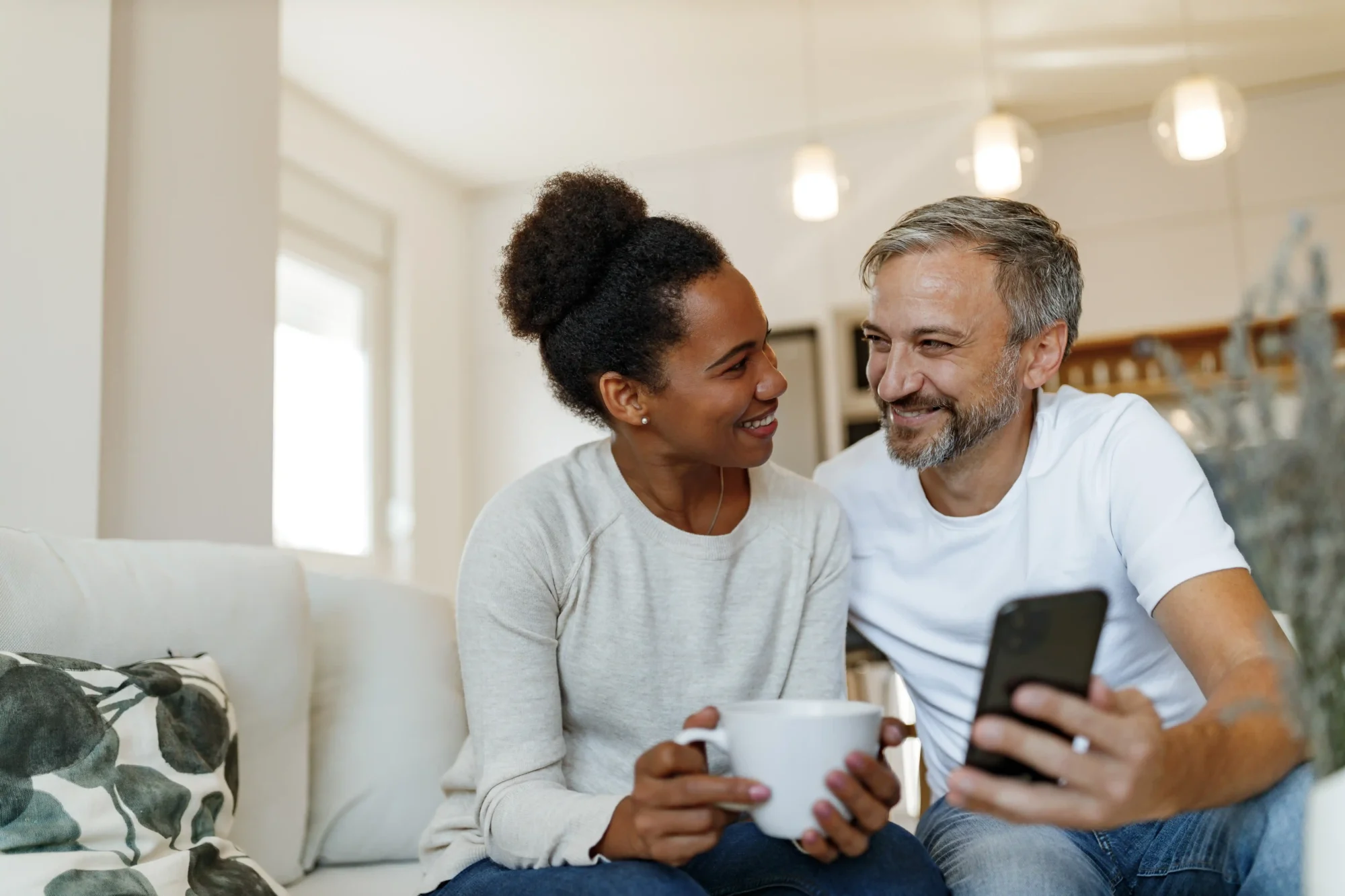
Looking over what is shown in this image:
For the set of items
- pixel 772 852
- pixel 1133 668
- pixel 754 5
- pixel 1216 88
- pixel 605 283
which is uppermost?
pixel 754 5

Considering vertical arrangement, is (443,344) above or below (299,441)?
above

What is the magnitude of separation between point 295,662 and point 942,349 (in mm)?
961

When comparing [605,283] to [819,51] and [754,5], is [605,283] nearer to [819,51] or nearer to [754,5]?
[754,5]

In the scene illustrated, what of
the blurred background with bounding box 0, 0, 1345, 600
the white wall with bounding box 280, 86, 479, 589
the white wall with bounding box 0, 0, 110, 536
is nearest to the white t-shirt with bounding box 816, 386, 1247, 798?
the white wall with bounding box 0, 0, 110, 536

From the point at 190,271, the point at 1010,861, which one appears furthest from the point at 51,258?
the point at 1010,861

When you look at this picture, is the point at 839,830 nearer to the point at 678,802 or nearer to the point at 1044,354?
the point at 678,802

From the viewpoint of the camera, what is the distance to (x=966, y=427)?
4.68 feet

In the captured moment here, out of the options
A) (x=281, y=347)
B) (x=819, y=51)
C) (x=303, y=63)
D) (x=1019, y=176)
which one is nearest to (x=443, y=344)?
(x=281, y=347)

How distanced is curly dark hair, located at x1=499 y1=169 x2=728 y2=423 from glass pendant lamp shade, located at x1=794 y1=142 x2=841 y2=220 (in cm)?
214

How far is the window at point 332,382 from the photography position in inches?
172

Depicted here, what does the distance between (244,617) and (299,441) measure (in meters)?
3.06

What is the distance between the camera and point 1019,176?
3.27 meters

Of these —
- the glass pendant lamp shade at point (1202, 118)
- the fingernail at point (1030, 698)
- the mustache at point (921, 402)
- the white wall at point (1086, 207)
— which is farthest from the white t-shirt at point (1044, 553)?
the white wall at point (1086, 207)

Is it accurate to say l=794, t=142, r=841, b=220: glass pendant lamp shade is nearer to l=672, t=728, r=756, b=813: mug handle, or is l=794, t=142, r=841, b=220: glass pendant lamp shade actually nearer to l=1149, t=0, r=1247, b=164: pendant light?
l=1149, t=0, r=1247, b=164: pendant light
